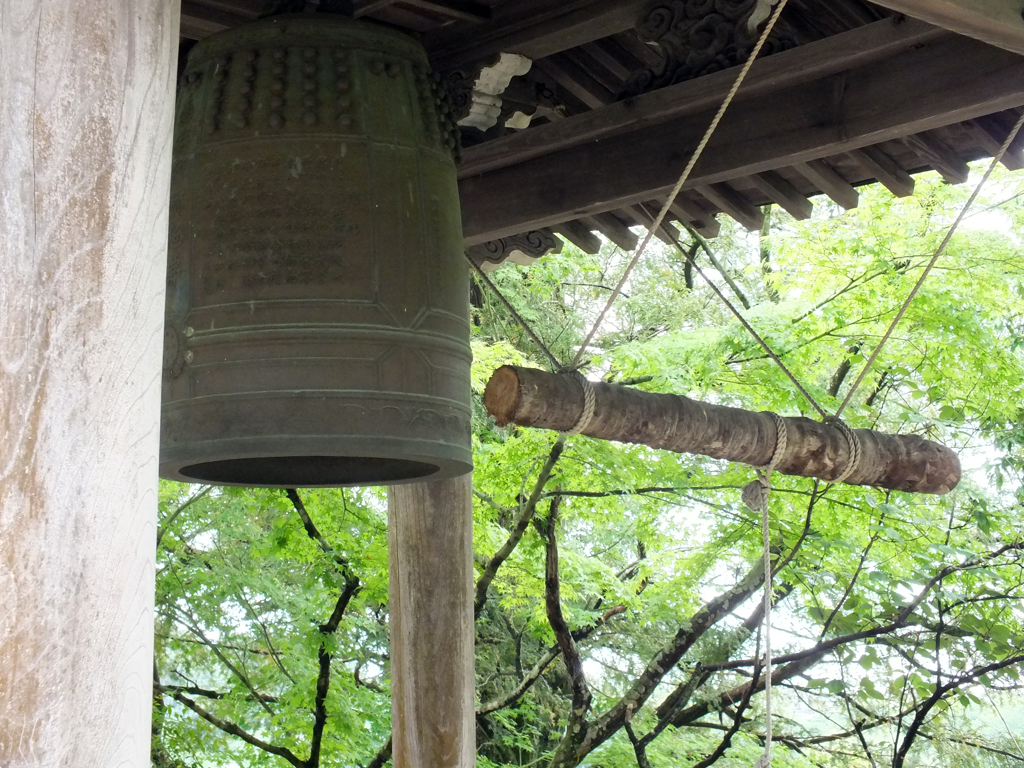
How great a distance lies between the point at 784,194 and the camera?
350cm

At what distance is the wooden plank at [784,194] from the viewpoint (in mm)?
3459

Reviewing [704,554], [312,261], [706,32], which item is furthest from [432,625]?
[704,554]

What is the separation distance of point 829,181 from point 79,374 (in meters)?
2.67

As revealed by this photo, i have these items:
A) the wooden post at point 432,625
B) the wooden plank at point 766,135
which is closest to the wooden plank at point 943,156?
the wooden plank at point 766,135

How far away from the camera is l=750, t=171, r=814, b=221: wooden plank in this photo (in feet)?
11.3

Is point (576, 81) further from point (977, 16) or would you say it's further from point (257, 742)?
point (257, 742)

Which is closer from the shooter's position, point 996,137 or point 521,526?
point 996,137

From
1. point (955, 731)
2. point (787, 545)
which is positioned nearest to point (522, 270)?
point (787, 545)

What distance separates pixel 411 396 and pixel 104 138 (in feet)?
3.44

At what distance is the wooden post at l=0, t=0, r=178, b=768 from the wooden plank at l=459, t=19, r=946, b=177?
1897 mm

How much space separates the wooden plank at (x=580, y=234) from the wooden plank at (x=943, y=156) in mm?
1174

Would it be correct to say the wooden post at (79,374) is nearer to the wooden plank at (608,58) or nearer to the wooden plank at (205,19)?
the wooden plank at (205,19)

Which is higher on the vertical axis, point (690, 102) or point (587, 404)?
point (690, 102)

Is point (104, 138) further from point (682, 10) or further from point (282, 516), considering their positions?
point (282, 516)
